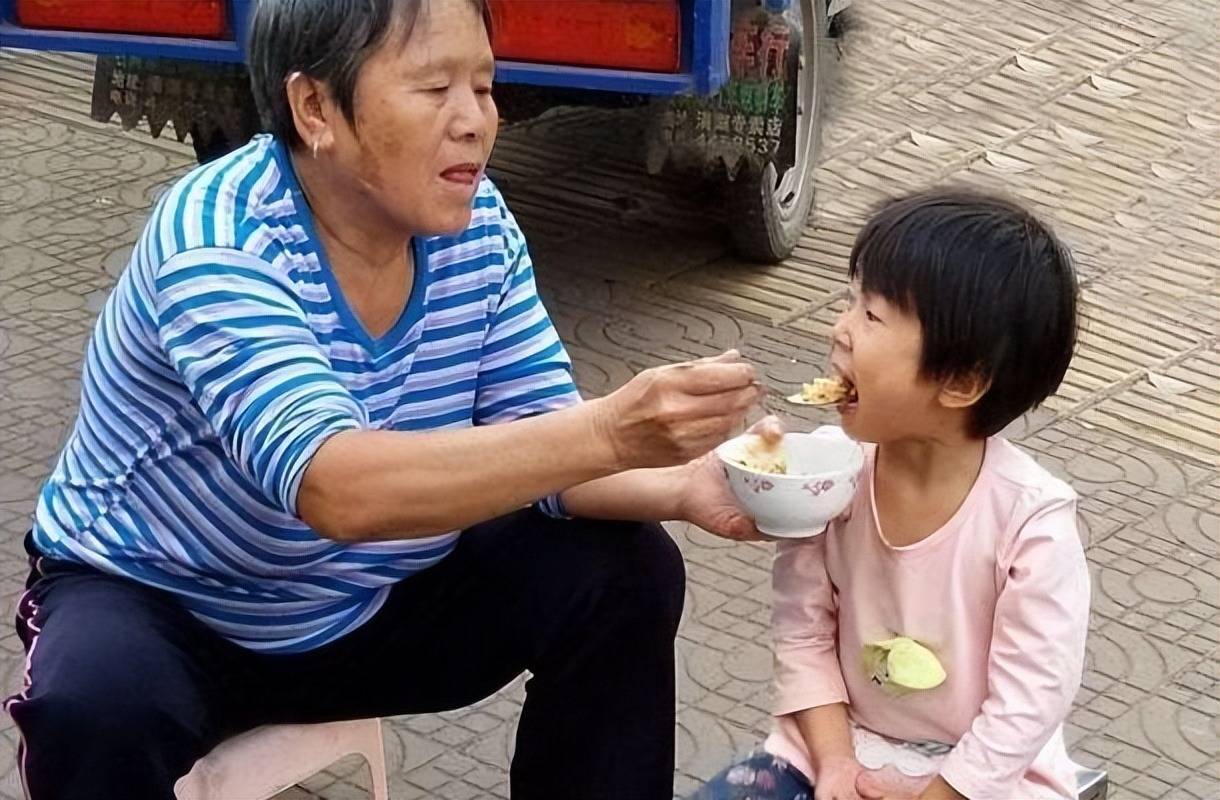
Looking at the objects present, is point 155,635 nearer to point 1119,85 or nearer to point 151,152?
point 151,152

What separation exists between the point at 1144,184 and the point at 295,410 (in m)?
4.05

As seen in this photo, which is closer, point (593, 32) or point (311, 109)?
point (311, 109)

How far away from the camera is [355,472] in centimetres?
217

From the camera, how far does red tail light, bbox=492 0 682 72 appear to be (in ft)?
12.7

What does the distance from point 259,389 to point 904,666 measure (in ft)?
2.74

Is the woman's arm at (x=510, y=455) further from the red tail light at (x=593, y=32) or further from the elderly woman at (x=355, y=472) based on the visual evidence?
the red tail light at (x=593, y=32)

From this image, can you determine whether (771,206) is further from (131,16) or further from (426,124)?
(426,124)

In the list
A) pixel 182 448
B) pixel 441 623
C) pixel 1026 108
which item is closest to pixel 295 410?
pixel 182 448

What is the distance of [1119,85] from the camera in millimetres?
6434

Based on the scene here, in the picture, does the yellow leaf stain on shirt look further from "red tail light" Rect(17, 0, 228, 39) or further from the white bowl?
"red tail light" Rect(17, 0, 228, 39)

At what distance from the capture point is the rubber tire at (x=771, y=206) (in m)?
4.95

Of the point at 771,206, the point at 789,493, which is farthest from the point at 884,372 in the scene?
the point at 771,206

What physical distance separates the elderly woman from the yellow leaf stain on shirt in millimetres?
253

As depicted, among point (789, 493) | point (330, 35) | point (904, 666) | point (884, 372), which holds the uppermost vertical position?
point (330, 35)
